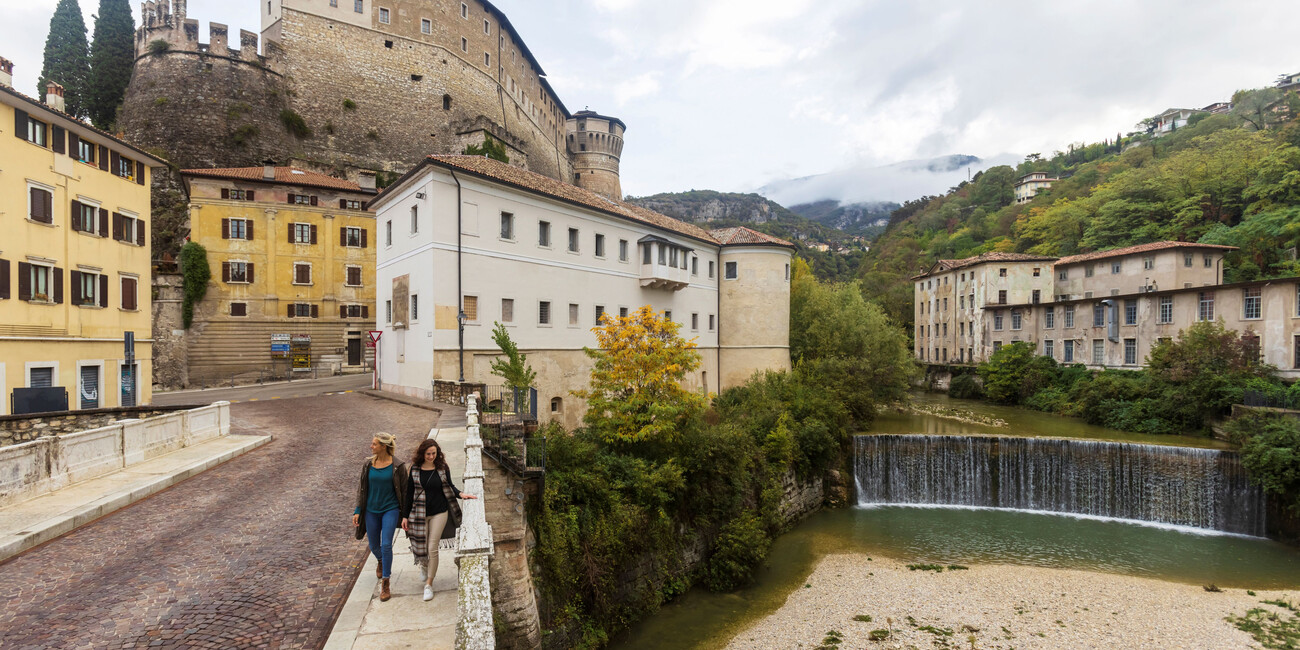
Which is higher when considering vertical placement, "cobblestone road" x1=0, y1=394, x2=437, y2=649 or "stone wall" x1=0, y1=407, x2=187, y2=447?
"stone wall" x1=0, y1=407, x2=187, y2=447

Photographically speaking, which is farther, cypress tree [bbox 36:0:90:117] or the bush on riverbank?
cypress tree [bbox 36:0:90:117]

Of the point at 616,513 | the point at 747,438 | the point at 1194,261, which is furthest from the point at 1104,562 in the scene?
the point at 1194,261

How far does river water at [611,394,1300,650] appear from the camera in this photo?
15.6 m

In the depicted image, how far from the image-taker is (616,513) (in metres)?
14.9

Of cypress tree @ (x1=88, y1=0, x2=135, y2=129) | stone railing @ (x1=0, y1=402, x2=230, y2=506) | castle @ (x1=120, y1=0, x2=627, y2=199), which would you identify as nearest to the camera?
stone railing @ (x1=0, y1=402, x2=230, y2=506)

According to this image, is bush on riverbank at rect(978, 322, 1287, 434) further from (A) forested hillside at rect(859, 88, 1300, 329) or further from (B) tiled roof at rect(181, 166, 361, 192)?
(B) tiled roof at rect(181, 166, 361, 192)

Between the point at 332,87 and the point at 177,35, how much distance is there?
1096cm

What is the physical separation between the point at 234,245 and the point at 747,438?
34374 mm

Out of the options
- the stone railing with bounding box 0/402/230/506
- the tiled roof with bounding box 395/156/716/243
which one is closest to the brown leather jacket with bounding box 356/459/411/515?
the stone railing with bounding box 0/402/230/506

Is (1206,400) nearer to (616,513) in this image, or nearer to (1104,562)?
(1104,562)

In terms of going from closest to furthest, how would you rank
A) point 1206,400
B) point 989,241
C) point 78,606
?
point 78,606, point 1206,400, point 989,241

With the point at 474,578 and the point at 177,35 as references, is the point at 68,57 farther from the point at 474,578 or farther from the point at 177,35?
the point at 474,578

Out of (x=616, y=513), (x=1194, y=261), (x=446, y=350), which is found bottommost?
(x=616, y=513)

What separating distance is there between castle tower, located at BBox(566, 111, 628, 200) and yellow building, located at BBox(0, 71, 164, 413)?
5789 centimetres
